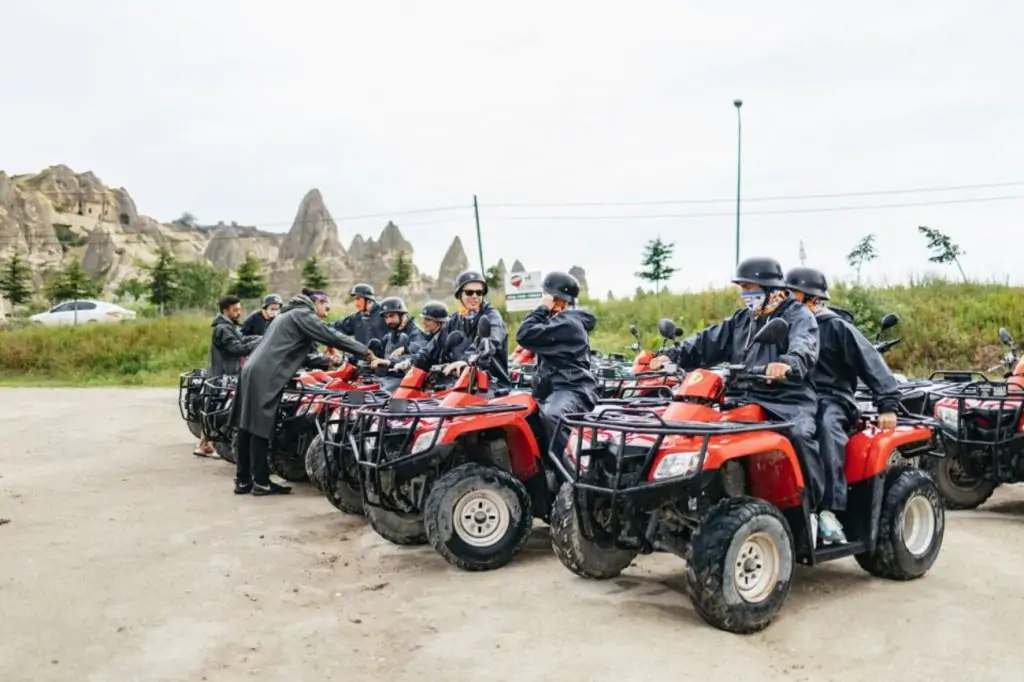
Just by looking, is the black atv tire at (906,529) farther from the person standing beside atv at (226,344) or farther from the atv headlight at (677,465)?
the person standing beside atv at (226,344)

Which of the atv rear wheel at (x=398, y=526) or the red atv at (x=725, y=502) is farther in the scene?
the atv rear wheel at (x=398, y=526)

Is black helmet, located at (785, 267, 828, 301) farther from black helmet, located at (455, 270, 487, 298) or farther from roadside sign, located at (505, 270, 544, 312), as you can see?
roadside sign, located at (505, 270, 544, 312)

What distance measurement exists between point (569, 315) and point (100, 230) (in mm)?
90943

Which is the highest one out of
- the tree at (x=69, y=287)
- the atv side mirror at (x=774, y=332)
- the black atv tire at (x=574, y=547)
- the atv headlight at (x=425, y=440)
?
the tree at (x=69, y=287)

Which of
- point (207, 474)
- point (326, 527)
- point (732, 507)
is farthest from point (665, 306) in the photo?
point (732, 507)

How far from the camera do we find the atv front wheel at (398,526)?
736 cm

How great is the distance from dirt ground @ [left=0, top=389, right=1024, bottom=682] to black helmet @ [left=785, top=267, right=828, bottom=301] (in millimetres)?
1780

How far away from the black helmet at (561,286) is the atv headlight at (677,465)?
2301mm

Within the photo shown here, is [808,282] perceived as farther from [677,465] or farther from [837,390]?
[677,465]

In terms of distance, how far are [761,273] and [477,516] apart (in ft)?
7.68

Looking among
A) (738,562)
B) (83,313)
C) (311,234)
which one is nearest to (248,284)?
(83,313)

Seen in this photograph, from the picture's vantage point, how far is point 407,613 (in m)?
5.75

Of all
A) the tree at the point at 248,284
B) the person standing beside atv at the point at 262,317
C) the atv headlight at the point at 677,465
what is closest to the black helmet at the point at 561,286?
the atv headlight at the point at 677,465

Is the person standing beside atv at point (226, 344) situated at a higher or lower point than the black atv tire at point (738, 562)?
higher
